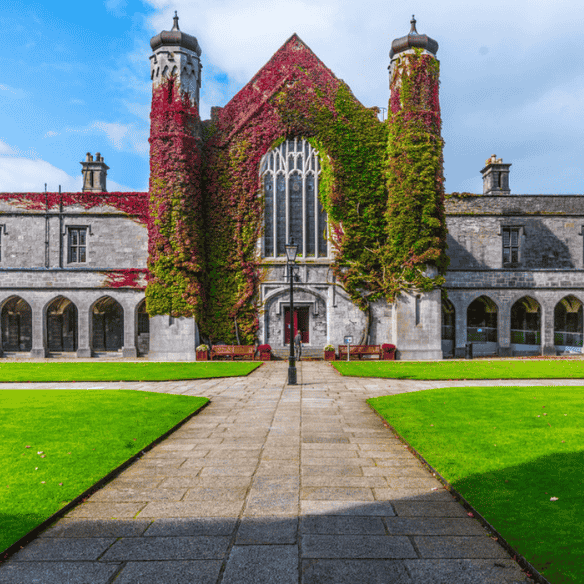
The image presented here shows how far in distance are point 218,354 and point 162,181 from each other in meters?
9.16

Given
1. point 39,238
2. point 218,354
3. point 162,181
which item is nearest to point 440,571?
point 218,354

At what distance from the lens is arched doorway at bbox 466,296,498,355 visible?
25.8 metres

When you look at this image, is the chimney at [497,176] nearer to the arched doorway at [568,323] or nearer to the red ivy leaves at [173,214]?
the arched doorway at [568,323]

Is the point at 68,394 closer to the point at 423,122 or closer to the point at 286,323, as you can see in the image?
the point at 286,323

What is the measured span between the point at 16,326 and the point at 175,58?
18445 mm

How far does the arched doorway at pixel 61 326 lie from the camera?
2769 cm

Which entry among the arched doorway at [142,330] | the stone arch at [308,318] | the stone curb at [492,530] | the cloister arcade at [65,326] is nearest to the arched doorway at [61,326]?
the cloister arcade at [65,326]

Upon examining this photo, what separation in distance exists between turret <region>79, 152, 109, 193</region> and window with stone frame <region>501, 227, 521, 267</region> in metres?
26.0

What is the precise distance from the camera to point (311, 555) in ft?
12.4

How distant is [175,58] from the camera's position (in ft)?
76.4

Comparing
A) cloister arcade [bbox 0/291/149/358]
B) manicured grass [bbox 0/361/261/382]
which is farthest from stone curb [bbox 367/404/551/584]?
cloister arcade [bbox 0/291/149/358]

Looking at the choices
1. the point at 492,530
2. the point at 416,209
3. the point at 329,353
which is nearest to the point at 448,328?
the point at 416,209

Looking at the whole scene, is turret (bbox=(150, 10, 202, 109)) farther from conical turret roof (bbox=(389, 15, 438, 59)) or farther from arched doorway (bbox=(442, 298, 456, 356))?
arched doorway (bbox=(442, 298, 456, 356))

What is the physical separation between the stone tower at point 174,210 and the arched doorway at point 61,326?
26.2ft
